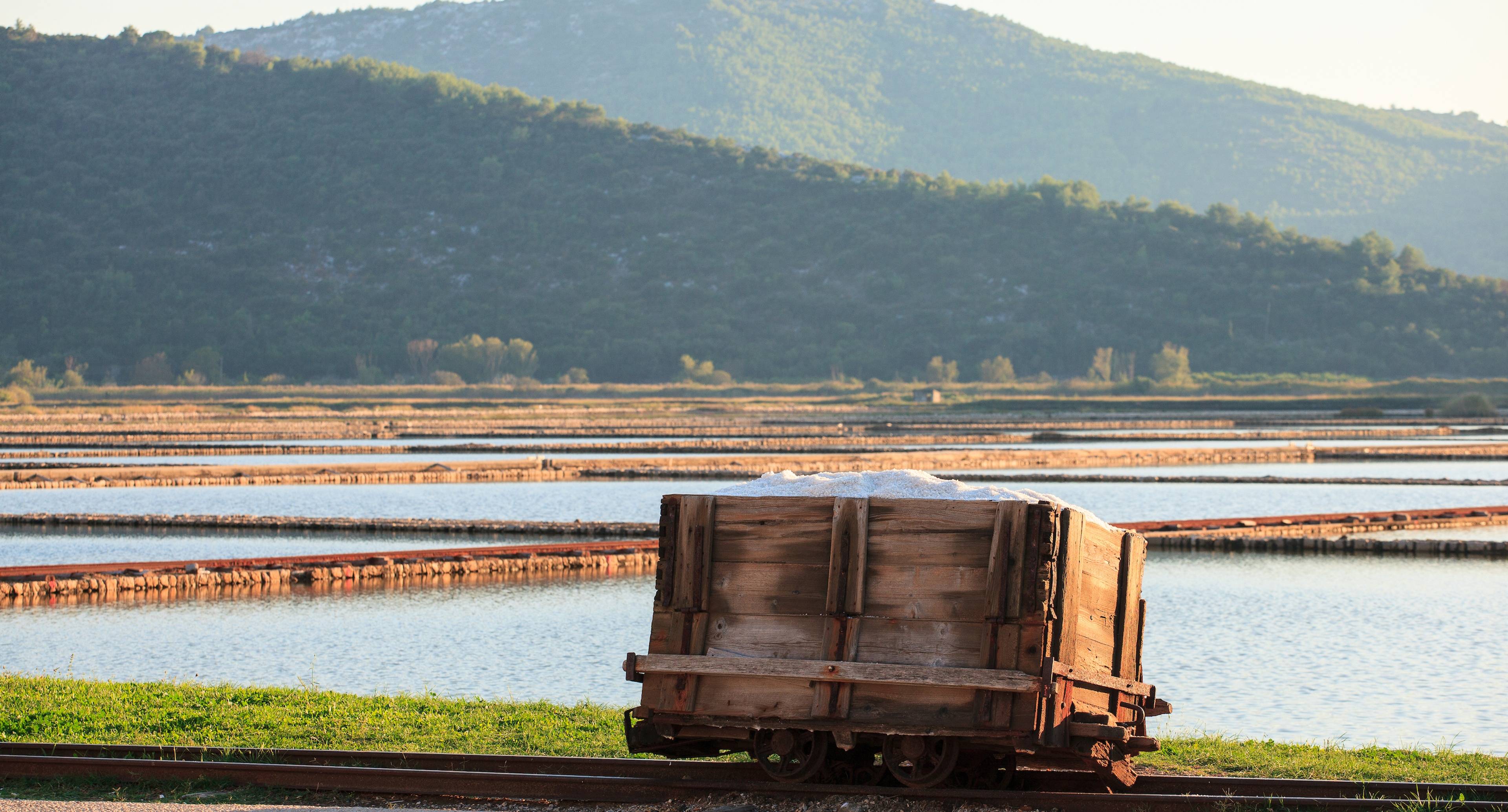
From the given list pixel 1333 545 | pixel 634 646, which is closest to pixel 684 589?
pixel 634 646

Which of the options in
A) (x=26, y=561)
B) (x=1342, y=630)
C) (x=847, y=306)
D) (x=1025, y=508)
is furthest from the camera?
(x=847, y=306)

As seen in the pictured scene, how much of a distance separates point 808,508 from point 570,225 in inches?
4712

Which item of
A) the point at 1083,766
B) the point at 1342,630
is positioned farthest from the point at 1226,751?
the point at 1342,630

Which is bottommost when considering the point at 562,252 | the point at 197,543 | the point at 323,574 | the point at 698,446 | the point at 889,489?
the point at 698,446

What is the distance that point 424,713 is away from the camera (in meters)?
9.84

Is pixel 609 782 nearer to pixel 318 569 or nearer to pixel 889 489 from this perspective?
pixel 889 489

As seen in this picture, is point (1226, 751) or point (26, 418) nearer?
point (1226, 751)

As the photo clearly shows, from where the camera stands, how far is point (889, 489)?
705 centimetres

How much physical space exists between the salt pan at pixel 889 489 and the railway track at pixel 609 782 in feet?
4.39

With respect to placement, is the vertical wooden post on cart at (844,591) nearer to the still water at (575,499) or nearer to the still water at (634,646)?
the still water at (634,646)

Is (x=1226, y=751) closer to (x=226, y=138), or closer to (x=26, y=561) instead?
(x=26, y=561)

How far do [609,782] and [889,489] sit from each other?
200 cm

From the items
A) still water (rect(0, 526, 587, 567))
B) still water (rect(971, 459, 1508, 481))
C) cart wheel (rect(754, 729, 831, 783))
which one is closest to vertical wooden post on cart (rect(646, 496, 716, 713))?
cart wheel (rect(754, 729, 831, 783))

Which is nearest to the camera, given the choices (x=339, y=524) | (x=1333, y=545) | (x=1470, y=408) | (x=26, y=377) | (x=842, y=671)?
(x=842, y=671)
